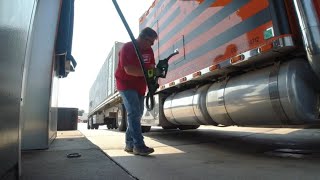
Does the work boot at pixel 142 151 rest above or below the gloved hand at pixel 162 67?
below

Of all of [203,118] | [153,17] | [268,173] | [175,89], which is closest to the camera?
[268,173]

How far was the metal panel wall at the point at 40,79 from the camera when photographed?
4.24 m

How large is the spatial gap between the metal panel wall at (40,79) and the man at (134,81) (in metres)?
1.22

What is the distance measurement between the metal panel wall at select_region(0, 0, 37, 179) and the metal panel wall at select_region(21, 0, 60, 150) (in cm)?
240

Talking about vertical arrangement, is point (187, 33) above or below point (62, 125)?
above

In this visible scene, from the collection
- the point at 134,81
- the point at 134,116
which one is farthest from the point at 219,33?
the point at 134,116

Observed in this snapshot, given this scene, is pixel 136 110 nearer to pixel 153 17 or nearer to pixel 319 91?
pixel 319 91

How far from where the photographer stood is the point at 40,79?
4359mm

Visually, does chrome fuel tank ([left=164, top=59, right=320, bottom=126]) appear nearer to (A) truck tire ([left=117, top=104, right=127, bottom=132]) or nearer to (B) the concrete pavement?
(B) the concrete pavement

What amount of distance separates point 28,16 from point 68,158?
187 cm

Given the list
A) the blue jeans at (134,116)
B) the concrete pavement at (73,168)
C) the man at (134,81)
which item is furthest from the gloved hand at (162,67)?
the concrete pavement at (73,168)

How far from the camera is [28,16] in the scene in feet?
6.40

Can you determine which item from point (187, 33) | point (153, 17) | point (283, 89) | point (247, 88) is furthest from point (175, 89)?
point (283, 89)

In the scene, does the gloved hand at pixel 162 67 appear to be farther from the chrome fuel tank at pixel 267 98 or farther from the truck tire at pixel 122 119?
the truck tire at pixel 122 119
